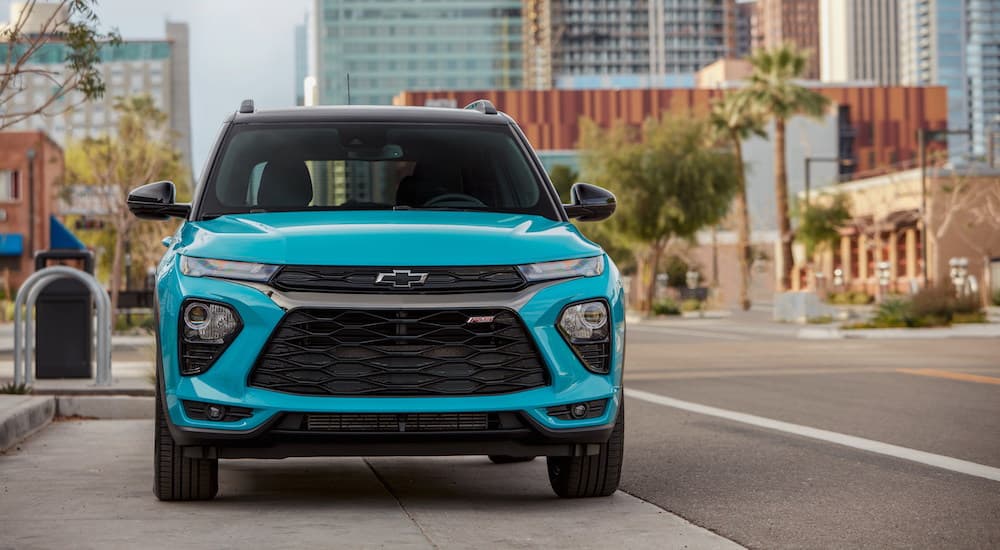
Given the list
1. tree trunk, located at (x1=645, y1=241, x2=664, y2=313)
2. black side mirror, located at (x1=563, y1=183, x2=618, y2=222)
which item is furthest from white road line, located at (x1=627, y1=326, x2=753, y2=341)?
black side mirror, located at (x1=563, y1=183, x2=618, y2=222)

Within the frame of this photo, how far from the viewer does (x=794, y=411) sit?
A: 13547 millimetres

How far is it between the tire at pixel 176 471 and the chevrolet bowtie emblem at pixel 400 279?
1.26 metres

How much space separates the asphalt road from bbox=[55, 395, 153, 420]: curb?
424 cm

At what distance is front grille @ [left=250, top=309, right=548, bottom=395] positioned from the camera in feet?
21.4

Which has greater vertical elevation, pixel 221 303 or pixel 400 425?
pixel 221 303

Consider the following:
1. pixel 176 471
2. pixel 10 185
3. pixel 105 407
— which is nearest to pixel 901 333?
pixel 105 407

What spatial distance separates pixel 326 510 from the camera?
712 centimetres

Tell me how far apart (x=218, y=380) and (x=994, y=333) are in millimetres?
30014

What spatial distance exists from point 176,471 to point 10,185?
2426 inches

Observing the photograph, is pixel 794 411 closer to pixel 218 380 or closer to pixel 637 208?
pixel 218 380

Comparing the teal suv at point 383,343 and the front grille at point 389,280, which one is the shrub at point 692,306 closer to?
the teal suv at point 383,343

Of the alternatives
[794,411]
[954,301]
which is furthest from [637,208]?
[794,411]

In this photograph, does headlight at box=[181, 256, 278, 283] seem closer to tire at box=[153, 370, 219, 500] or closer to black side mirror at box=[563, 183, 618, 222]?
tire at box=[153, 370, 219, 500]

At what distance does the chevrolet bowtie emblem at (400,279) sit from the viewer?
258 inches
